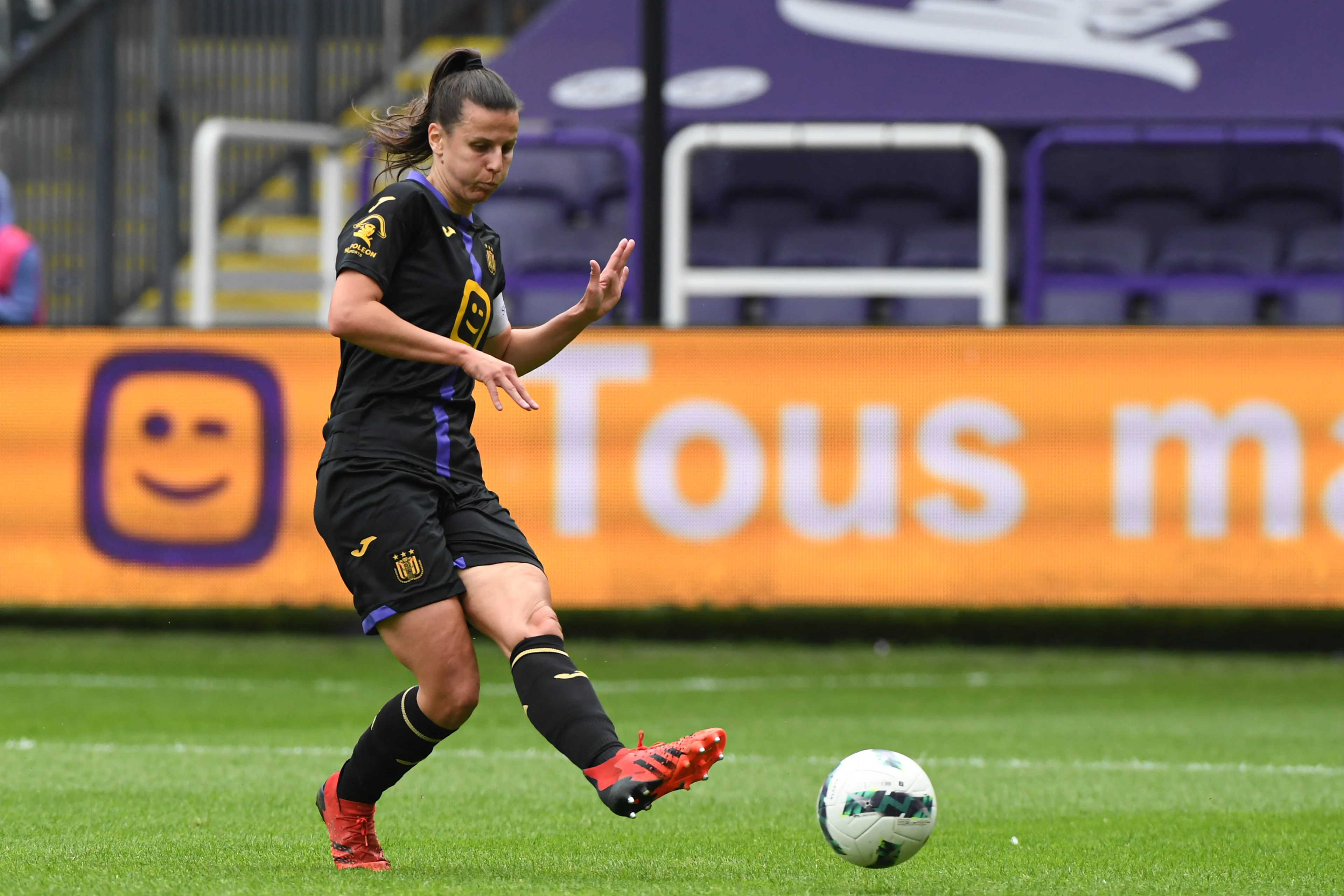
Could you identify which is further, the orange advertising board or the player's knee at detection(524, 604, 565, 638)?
the orange advertising board

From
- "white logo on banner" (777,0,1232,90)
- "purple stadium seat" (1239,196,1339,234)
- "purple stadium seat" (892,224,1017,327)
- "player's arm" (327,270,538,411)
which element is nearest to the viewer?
"player's arm" (327,270,538,411)

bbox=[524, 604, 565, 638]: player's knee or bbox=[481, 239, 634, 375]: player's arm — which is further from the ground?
bbox=[481, 239, 634, 375]: player's arm

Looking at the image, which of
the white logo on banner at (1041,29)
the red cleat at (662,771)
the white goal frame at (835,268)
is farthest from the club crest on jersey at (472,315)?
the white logo on banner at (1041,29)

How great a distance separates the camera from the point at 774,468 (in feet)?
38.2

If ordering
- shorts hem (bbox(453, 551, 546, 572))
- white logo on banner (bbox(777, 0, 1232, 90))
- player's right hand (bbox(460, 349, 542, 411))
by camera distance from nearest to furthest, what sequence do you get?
player's right hand (bbox(460, 349, 542, 411)), shorts hem (bbox(453, 551, 546, 572)), white logo on banner (bbox(777, 0, 1232, 90))

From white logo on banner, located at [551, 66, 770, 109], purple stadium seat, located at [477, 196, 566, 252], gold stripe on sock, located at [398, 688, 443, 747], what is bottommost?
gold stripe on sock, located at [398, 688, 443, 747]

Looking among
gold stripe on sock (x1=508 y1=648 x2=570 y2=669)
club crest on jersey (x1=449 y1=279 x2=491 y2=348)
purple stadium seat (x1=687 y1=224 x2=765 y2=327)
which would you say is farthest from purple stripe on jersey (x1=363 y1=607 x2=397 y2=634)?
purple stadium seat (x1=687 y1=224 x2=765 y2=327)

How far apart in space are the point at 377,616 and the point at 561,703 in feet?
1.63

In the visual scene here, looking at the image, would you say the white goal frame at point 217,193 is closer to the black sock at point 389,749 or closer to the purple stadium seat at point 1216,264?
the purple stadium seat at point 1216,264

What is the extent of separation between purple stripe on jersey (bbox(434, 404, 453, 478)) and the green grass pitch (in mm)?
999

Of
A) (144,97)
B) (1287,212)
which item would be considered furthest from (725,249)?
(144,97)

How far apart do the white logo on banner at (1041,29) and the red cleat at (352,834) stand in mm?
11283

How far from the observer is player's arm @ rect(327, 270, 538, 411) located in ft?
15.8

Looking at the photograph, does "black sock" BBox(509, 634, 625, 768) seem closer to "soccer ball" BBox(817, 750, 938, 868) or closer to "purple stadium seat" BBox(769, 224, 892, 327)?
"soccer ball" BBox(817, 750, 938, 868)
